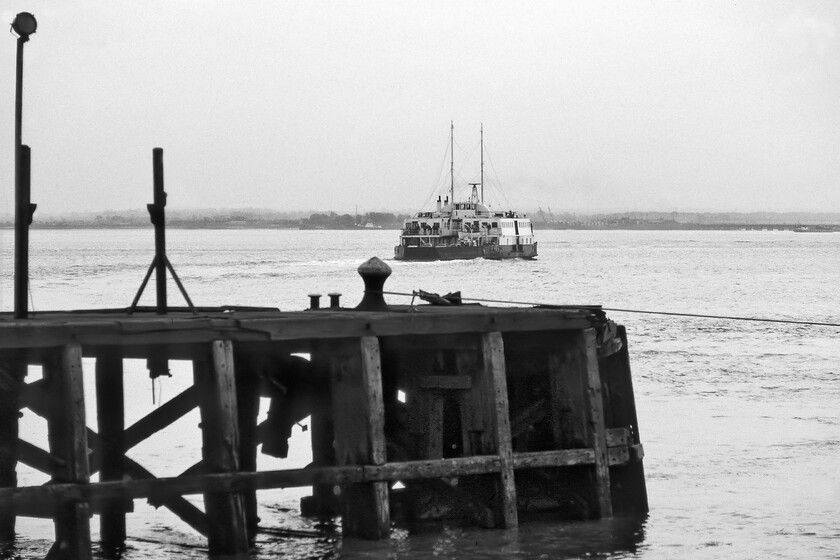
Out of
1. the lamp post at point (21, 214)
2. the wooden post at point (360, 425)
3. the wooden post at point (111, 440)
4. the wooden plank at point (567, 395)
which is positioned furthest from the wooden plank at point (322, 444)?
the lamp post at point (21, 214)

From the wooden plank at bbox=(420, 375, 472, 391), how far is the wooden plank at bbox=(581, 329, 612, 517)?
3.65 ft

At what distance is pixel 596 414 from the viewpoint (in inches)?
447

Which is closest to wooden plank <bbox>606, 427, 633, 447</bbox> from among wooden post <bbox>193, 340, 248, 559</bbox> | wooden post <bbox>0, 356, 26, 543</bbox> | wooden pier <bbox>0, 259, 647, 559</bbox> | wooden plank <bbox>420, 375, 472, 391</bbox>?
wooden pier <bbox>0, 259, 647, 559</bbox>

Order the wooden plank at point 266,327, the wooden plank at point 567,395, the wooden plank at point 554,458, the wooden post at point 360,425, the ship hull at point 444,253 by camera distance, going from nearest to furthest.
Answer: the wooden plank at point 266,327, the wooden post at point 360,425, the wooden plank at point 554,458, the wooden plank at point 567,395, the ship hull at point 444,253

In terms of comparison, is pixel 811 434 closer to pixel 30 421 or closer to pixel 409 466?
pixel 409 466

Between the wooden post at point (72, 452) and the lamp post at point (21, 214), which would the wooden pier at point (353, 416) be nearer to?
the wooden post at point (72, 452)

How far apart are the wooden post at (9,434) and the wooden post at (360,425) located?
2.83 metres

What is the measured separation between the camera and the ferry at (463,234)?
4230 inches

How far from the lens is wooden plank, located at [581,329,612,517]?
37.3 ft

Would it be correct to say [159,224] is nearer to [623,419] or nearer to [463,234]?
[623,419]

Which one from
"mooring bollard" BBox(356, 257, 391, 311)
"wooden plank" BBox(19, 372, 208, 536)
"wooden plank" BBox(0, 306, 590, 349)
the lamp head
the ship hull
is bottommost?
the ship hull

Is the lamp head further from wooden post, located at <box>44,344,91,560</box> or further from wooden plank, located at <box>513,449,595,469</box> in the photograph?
wooden plank, located at <box>513,449,595,469</box>

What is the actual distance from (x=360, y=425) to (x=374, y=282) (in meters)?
2.33

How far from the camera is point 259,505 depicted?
1331cm
